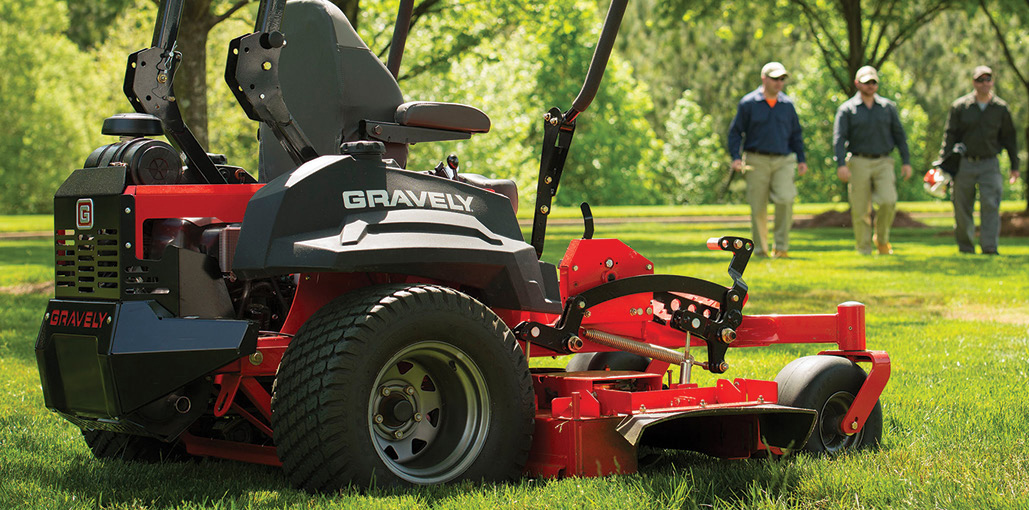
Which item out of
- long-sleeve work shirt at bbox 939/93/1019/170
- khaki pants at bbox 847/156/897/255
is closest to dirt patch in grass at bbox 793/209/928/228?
long-sleeve work shirt at bbox 939/93/1019/170

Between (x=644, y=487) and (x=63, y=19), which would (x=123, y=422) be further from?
(x=63, y=19)

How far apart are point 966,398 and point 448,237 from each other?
286cm

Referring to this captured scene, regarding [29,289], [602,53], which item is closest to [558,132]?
[602,53]

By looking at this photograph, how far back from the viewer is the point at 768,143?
13.8m

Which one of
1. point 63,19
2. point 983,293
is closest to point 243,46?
point 983,293

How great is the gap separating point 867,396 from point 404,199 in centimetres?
197

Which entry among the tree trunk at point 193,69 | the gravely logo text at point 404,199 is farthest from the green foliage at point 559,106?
the gravely logo text at point 404,199

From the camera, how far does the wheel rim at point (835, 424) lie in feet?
14.7

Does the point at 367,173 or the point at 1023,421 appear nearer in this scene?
the point at 367,173

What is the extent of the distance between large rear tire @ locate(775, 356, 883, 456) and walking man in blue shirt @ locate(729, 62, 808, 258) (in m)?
9.22

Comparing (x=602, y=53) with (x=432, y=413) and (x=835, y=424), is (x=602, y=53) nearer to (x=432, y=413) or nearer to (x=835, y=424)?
(x=432, y=413)

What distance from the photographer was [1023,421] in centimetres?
480

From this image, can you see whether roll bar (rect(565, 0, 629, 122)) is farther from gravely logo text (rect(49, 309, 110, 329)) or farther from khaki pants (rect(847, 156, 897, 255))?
khaki pants (rect(847, 156, 897, 255))

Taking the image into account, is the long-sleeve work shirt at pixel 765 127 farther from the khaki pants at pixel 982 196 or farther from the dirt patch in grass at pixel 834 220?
the dirt patch in grass at pixel 834 220
